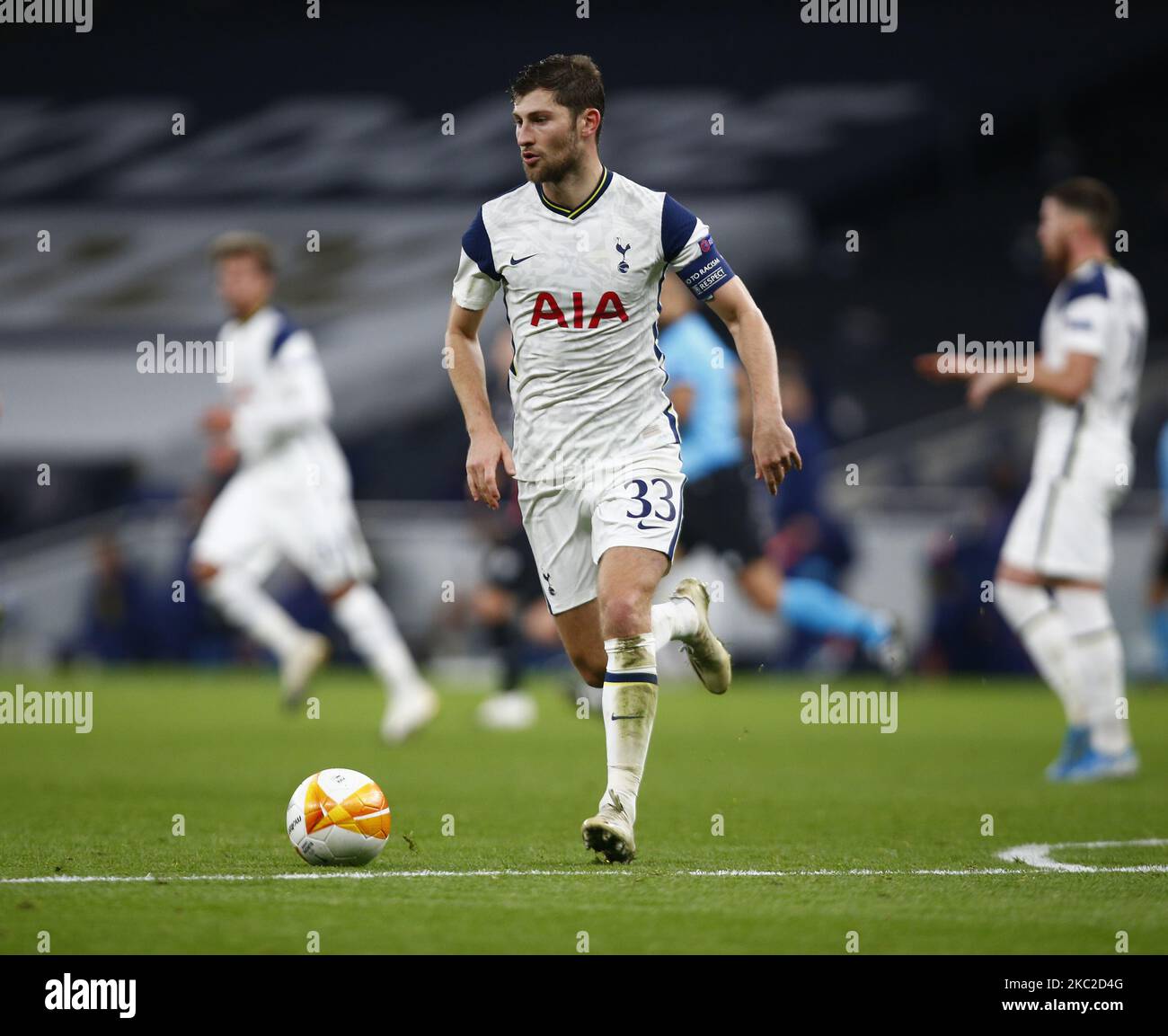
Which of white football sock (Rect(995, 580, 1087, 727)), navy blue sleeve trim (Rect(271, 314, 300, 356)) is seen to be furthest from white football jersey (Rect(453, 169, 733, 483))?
navy blue sleeve trim (Rect(271, 314, 300, 356))

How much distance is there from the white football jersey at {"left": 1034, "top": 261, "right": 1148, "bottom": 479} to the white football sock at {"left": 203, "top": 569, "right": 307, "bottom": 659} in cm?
517

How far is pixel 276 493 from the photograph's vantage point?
1247 centimetres

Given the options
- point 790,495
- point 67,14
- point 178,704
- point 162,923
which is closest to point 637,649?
point 162,923

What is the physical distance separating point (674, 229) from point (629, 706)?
61.2 inches

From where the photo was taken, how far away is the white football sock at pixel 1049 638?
9.38 meters

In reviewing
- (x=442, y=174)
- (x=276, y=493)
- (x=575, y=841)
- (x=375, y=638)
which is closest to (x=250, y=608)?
(x=276, y=493)

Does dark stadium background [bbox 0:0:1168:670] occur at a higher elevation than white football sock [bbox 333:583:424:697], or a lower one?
higher

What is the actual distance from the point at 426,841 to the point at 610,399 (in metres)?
1.68

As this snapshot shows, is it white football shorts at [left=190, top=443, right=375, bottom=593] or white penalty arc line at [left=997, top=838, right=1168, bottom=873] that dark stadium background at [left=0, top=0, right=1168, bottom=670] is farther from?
white penalty arc line at [left=997, top=838, right=1168, bottom=873]

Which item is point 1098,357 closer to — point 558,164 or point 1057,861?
point 1057,861

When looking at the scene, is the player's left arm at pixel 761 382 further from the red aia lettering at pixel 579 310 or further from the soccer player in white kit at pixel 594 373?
the red aia lettering at pixel 579 310

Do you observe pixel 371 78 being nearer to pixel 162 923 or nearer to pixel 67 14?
pixel 67 14

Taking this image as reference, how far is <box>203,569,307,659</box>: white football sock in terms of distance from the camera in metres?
12.4

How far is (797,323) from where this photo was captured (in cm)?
2531
